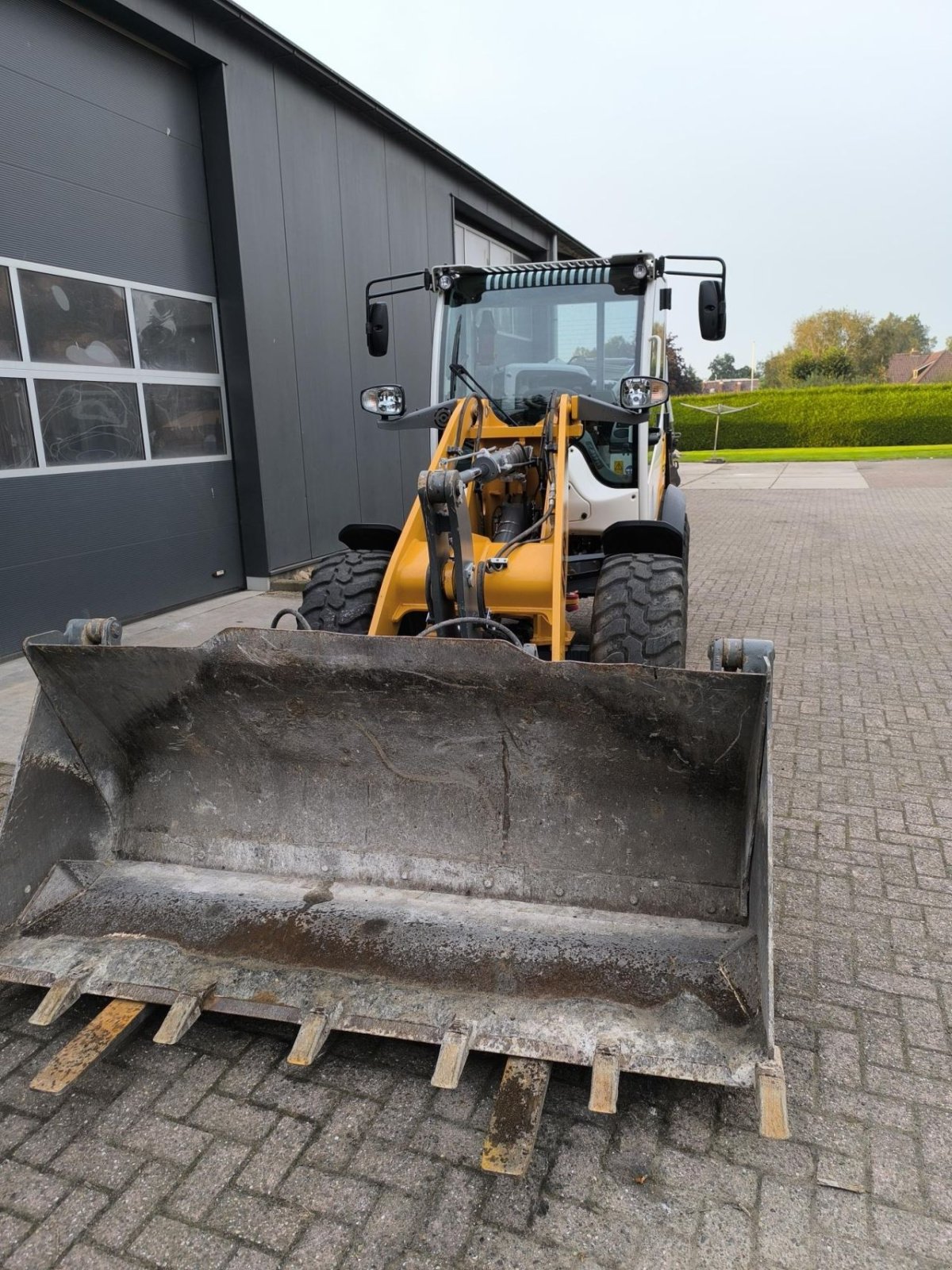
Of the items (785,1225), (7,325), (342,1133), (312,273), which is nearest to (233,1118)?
(342,1133)

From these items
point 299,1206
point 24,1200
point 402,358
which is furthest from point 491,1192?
point 402,358

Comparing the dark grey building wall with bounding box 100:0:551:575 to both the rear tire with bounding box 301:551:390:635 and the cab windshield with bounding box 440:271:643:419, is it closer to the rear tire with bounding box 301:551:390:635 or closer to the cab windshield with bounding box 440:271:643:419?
the cab windshield with bounding box 440:271:643:419

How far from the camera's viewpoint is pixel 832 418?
111 feet

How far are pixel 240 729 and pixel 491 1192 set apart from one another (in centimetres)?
168

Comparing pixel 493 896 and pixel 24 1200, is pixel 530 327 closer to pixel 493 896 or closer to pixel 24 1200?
pixel 493 896

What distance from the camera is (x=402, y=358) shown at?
11.9 meters

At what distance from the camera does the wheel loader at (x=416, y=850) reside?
2.39 meters

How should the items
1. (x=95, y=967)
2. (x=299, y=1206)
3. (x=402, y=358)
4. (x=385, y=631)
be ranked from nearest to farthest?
(x=299, y=1206), (x=95, y=967), (x=385, y=631), (x=402, y=358)

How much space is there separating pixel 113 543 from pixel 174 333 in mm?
2100

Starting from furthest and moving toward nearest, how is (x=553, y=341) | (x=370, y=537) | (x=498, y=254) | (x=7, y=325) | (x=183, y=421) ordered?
1. (x=498, y=254)
2. (x=183, y=421)
3. (x=7, y=325)
4. (x=553, y=341)
5. (x=370, y=537)

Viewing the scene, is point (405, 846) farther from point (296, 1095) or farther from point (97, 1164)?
point (97, 1164)

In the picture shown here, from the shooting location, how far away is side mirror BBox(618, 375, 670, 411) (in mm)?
4691

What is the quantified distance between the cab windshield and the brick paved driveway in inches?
128

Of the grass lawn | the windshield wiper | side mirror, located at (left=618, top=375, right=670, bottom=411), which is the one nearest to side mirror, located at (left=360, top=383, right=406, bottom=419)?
the windshield wiper
